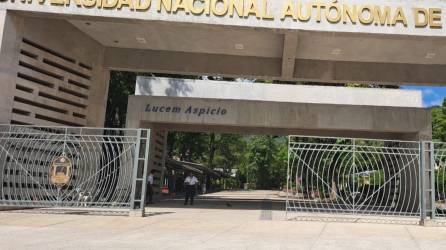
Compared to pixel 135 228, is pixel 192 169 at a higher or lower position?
higher

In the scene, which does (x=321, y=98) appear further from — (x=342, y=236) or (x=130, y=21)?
(x=342, y=236)

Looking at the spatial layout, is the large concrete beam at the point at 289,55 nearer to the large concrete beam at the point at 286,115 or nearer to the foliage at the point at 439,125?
the large concrete beam at the point at 286,115

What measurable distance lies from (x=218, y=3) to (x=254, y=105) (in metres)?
4.82

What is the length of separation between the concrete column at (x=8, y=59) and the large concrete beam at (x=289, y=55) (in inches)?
292

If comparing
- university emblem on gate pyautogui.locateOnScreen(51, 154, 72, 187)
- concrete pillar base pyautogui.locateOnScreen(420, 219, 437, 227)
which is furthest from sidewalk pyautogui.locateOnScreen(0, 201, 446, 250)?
university emblem on gate pyautogui.locateOnScreen(51, 154, 72, 187)

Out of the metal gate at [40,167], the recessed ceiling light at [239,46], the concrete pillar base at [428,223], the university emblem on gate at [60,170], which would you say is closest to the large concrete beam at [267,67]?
the recessed ceiling light at [239,46]

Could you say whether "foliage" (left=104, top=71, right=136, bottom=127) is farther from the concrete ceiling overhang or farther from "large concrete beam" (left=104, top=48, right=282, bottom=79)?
the concrete ceiling overhang

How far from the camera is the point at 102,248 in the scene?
21.7 feet

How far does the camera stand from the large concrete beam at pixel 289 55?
13.6 meters

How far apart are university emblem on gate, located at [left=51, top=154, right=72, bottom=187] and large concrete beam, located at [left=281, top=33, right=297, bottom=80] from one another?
702cm

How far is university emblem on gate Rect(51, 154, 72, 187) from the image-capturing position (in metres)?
12.0

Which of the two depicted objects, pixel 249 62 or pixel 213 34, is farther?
pixel 249 62

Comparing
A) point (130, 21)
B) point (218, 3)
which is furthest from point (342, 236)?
A: point (130, 21)

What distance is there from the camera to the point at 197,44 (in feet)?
51.3
